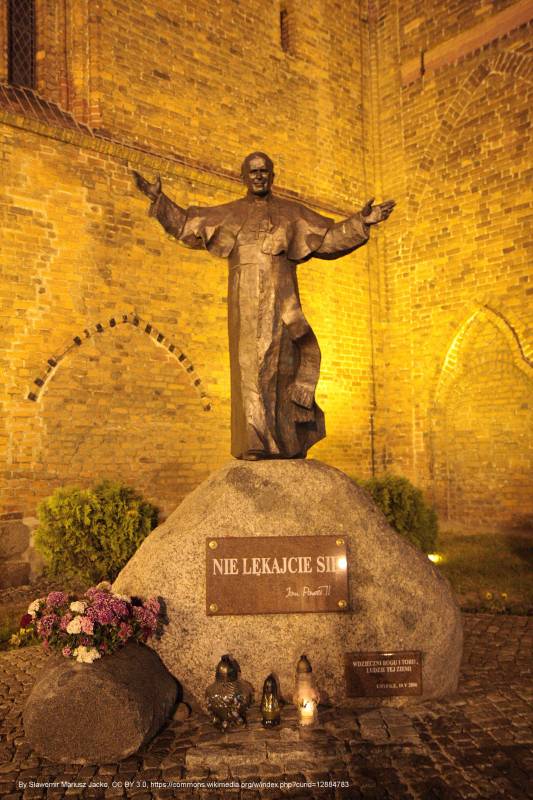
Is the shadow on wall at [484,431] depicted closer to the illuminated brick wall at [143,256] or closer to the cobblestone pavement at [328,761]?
the illuminated brick wall at [143,256]

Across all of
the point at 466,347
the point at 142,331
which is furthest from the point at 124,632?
the point at 466,347

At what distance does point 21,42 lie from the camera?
9.53 meters

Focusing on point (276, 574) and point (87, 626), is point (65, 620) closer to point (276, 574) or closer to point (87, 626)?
point (87, 626)

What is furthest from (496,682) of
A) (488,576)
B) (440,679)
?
(488,576)

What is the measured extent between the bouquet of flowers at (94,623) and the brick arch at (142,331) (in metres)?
5.14

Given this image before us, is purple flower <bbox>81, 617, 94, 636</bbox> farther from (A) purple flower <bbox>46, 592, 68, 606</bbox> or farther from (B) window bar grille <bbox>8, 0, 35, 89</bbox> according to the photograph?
(B) window bar grille <bbox>8, 0, 35, 89</bbox>

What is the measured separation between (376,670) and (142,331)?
679 centimetres

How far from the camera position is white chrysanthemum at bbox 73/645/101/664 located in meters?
3.50

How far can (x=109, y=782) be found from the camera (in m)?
3.16

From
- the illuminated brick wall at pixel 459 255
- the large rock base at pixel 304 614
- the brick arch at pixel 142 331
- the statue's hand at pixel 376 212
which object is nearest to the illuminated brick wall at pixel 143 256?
the brick arch at pixel 142 331

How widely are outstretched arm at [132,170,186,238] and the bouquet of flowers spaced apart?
8.03 feet

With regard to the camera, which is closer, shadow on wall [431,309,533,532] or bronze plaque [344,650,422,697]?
bronze plaque [344,650,422,697]

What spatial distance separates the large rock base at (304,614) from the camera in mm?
3840

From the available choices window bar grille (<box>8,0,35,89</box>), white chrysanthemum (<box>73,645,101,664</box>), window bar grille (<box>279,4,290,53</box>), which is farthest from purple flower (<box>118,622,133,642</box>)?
window bar grille (<box>279,4,290,53</box>)
